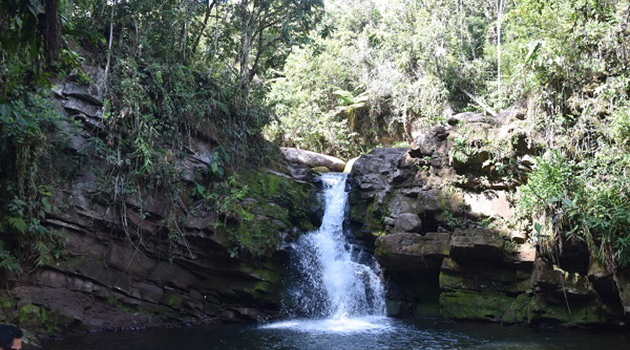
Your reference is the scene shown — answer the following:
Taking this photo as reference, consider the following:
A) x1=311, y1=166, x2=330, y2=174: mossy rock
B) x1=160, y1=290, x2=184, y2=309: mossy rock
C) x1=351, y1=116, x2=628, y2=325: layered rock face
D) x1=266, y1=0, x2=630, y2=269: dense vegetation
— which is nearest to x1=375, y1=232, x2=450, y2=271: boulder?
x1=351, y1=116, x2=628, y2=325: layered rock face

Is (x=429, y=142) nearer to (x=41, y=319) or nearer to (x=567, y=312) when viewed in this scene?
(x=567, y=312)

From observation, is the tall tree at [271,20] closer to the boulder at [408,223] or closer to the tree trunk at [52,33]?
the boulder at [408,223]

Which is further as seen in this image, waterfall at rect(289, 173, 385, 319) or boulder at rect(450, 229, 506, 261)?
waterfall at rect(289, 173, 385, 319)

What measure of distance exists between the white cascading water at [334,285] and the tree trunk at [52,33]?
9.64 metres

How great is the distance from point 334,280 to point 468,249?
160 inches

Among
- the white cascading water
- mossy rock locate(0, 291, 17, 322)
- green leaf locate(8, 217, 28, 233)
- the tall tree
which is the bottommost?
mossy rock locate(0, 291, 17, 322)

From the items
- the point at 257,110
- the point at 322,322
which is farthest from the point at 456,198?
the point at 257,110

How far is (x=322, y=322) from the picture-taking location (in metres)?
12.3

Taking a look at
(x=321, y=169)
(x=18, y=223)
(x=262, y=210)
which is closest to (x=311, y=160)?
(x=321, y=169)

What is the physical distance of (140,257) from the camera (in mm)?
11836

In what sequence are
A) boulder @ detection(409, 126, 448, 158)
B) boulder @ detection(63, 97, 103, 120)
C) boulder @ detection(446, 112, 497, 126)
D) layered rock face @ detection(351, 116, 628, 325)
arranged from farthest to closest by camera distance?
boulder @ detection(409, 126, 448, 158), boulder @ detection(446, 112, 497, 126), boulder @ detection(63, 97, 103, 120), layered rock face @ detection(351, 116, 628, 325)

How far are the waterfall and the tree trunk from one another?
10.4 m

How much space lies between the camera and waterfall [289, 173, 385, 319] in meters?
13.2

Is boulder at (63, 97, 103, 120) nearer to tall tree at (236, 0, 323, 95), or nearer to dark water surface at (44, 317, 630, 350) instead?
tall tree at (236, 0, 323, 95)
